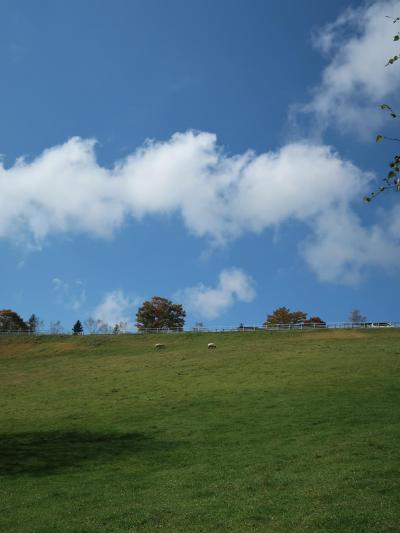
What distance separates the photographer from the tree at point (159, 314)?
163250 mm

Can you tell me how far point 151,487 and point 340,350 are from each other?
42031 mm

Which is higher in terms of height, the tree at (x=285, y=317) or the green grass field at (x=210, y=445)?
the tree at (x=285, y=317)

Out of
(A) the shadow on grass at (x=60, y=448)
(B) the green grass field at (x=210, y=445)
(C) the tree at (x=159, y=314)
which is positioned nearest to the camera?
(B) the green grass field at (x=210, y=445)

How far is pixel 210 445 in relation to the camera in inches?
1037

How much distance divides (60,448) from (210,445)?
831 centimetres

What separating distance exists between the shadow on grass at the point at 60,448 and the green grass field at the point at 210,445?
0.11 meters

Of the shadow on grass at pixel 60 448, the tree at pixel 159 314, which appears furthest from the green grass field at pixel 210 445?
the tree at pixel 159 314

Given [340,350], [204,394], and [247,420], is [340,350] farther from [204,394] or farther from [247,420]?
[247,420]

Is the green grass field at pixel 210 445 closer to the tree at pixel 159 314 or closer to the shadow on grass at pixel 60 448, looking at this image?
the shadow on grass at pixel 60 448

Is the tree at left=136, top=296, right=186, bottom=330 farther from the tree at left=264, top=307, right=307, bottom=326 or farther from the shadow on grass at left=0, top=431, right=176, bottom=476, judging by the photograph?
the shadow on grass at left=0, top=431, right=176, bottom=476

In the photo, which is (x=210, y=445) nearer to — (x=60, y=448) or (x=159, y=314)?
(x=60, y=448)

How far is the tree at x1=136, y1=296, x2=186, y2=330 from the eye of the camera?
6427 inches

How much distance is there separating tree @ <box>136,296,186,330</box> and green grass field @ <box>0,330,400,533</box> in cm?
10328

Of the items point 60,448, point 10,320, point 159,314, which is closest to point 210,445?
point 60,448
